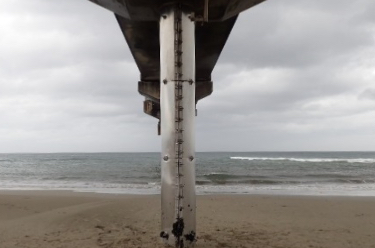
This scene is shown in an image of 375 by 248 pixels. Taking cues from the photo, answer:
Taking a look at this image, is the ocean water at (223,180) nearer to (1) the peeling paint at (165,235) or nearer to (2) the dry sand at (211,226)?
(2) the dry sand at (211,226)

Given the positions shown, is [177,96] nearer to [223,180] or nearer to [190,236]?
[190,236]

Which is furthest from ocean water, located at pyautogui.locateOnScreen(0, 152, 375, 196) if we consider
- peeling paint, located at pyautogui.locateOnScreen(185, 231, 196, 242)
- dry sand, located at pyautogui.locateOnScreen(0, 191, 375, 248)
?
peeling paint, located at pyautogui.locateOnScreen(185, 231, 196, 242)

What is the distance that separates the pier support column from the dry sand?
2.39 ft

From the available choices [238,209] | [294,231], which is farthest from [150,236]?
[238,209]

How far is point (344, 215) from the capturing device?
11055 millimetres

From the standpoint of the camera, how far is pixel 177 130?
4812 mm

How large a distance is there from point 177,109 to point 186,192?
1226 millimetres

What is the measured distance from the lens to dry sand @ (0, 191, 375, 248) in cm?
663

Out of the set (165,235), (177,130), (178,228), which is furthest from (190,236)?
(177,130)

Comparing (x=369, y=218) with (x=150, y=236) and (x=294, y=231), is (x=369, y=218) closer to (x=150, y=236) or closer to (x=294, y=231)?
(x=294, y=231)

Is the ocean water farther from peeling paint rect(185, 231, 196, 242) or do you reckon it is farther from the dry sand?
peeling paint rect(185, 231, 196, 242)

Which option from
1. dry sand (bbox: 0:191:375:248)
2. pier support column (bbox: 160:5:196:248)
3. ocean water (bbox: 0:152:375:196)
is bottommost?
ocean water (bbox: 0:152:375:196)

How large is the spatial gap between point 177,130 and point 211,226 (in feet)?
13.9

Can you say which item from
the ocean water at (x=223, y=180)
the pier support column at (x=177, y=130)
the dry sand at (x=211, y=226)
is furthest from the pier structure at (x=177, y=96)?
the ocean water at (x=223, y=180)
